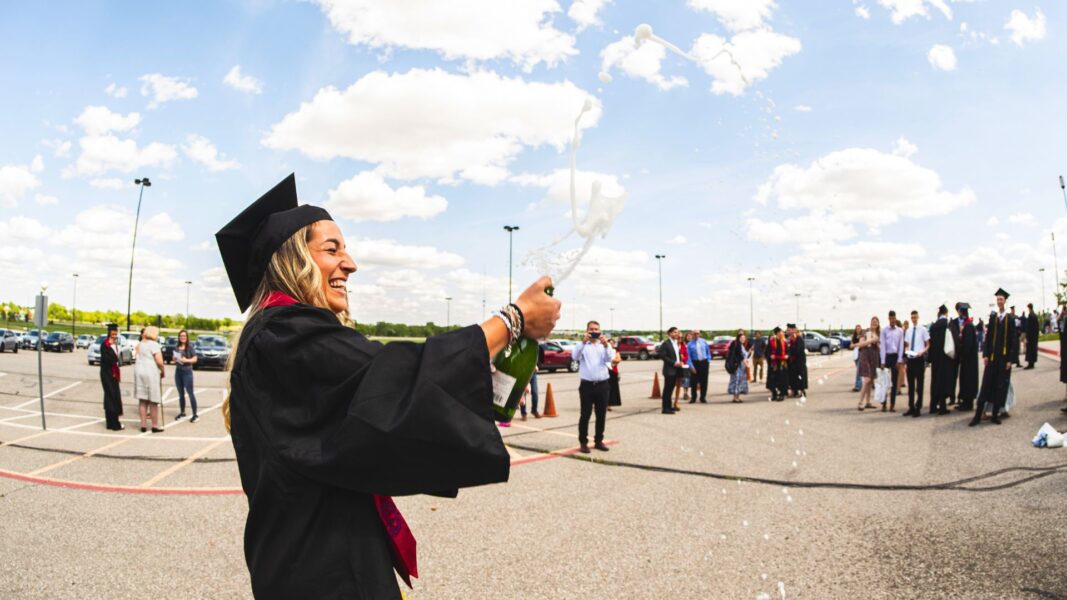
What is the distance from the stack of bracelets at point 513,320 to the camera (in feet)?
5.30

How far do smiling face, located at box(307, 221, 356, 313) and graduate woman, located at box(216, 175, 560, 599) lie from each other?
0.15m

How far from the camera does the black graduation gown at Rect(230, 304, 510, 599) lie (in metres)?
1.43

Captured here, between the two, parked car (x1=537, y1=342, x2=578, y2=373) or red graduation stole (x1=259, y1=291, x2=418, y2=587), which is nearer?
red graduation stole (x1=259, y1=291, x2=418, y2=587)

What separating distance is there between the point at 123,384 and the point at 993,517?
895 inches

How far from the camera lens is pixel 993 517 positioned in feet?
19.5

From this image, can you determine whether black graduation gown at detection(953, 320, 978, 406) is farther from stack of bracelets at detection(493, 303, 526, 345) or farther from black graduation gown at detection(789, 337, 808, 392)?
stack of bracelets at detection(493, 303, 526, 345)

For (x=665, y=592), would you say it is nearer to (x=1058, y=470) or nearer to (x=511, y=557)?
(x=511, y=557)

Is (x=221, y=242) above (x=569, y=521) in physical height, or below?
above

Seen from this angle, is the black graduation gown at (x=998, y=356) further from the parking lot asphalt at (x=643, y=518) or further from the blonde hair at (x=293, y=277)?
the blonde hair at (x=293, y=277)

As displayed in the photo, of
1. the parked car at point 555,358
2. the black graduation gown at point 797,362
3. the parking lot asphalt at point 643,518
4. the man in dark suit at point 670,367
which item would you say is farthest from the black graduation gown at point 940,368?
the parked car at point 555,358

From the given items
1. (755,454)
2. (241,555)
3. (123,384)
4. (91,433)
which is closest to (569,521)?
(241,555)

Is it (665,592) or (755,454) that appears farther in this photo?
(755,454)

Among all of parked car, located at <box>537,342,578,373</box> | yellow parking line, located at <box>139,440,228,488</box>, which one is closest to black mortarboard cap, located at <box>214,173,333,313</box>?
yellow parking line, located at <box>139,440,228,488</box>

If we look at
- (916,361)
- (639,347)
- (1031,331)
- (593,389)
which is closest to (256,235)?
(593,389)
